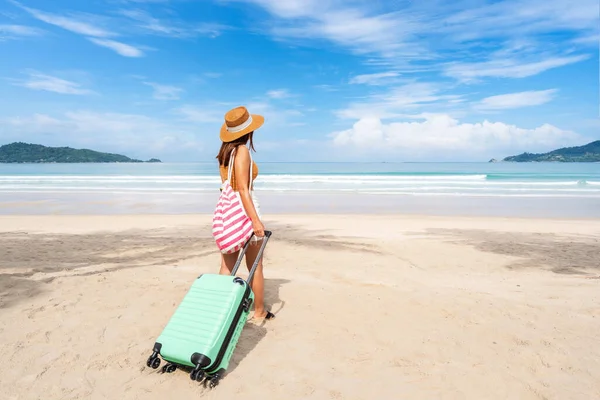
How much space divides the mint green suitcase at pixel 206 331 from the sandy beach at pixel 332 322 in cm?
17

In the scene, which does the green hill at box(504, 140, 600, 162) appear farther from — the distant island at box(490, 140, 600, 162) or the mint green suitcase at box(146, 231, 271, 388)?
the mint green suitcase at box(146, 231, 271, 388)

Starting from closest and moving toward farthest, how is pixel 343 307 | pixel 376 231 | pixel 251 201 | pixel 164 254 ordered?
pixel 251 201 → pixel 343 307 → pixel 164 254 → pixel 376 231

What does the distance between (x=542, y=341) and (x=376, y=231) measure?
7.26 m

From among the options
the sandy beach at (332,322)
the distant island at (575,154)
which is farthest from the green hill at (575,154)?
the sandy beach at (332,322)

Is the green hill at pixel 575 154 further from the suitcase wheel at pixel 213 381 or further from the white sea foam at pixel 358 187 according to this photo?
the suitcase wheel at pixel 213 381

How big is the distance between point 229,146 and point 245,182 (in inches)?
16.3

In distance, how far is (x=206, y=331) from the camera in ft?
10.7

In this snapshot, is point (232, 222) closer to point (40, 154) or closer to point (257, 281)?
point (257, 281)

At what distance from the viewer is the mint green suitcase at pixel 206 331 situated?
320 cm

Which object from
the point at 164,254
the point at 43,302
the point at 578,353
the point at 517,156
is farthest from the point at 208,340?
the point at 517,156

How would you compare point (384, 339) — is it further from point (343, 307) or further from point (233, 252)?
point (233, 252)

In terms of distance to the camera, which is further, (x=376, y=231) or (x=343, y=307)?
(x=376, y=231)

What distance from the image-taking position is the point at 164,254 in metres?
8.24

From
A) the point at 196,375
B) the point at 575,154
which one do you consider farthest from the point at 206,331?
the point at 575,154
